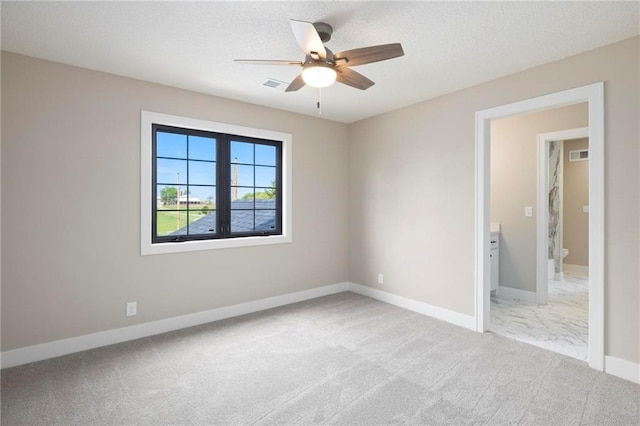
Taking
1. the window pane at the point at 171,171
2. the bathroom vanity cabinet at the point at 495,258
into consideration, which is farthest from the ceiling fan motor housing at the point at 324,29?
the bathroom vanity cabinet at the point at 495,258

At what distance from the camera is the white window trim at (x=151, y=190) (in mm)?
3283

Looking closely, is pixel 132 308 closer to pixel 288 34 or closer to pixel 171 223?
pixel 171 223

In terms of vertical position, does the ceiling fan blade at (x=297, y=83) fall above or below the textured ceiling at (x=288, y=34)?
below

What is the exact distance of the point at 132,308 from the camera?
3230mm

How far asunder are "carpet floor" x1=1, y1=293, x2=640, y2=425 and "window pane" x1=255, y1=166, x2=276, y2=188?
1.82 metres

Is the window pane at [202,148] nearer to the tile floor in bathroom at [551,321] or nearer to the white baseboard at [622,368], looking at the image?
the tile floor in bathroom at [551,321]

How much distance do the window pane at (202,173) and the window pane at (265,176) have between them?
22.7 inches

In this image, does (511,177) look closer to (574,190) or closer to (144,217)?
(574,190)

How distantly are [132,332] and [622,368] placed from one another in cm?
418

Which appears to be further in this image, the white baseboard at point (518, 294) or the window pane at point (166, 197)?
the white baseboard at point (518, 294)

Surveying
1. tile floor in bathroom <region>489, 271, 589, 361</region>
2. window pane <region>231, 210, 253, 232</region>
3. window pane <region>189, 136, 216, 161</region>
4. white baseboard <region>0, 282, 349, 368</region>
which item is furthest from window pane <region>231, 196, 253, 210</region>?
tile floor in bathroom <region>489, 271, 589, 361</region>

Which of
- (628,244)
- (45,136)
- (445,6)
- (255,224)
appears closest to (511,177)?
(628,244)

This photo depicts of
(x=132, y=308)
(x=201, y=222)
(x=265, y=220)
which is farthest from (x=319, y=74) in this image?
(x=132, y=308)

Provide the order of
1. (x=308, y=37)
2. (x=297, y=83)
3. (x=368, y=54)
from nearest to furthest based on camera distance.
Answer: (x=308, y=37) < (x=368, y=54) < (x=297, y=83)
